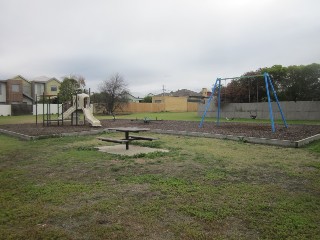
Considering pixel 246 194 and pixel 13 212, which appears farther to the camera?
pixel 246 194

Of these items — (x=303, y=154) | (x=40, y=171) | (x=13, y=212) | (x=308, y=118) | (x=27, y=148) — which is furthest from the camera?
(x=308, y=118)

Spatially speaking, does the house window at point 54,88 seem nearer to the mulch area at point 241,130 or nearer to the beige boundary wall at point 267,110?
the beige boundary wall at point 267,110

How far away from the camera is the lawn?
3.57m

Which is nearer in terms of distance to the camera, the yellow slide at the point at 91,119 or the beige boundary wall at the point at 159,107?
the yellow slide at the point at 91,119

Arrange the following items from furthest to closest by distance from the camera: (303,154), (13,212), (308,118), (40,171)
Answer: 1. (308,118)
2. (303,154)
3. (40,171)
4. (13,212)

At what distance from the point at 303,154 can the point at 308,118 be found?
1597 cm

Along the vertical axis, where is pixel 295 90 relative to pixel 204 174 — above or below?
above

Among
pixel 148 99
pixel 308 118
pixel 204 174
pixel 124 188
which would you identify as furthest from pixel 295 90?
pixel 148 99

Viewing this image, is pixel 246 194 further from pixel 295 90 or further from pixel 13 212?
pixel 295 90

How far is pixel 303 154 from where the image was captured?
28.5 feet

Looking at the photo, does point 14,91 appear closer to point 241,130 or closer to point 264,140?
point 241,130

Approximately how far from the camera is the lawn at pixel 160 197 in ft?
11.7

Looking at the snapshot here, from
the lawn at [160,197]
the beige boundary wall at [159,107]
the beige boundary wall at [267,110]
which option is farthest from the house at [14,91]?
the lawn at [160,197]

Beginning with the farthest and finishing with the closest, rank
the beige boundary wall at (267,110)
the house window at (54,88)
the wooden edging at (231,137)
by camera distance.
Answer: the house window at (54,88) < the beige boundary wall at (267,110) < the wooden edging at (231,137)
